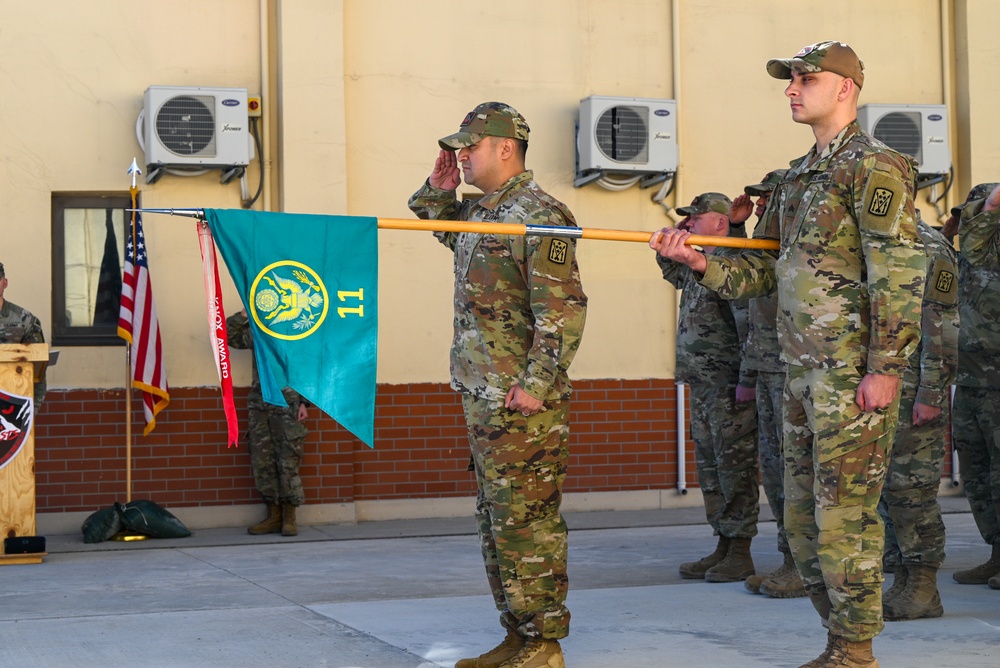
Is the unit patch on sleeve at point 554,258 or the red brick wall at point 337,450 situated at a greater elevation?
the unit patch on sleeve at point 554,258

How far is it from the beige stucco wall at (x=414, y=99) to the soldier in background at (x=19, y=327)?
669mm

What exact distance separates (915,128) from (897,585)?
5.69m

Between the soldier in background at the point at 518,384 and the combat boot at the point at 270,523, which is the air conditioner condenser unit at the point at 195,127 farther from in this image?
the soldier in background at the point at 518,384

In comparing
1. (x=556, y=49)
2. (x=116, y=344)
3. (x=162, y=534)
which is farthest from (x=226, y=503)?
(x=556, y=49)

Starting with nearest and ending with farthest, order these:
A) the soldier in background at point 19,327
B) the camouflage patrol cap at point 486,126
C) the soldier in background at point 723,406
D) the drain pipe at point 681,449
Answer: the camouflage patrol cap at point 486,126 → the soldier in background at point 723,406 → the soldier in background at point 19,327 → the drain pipe at point 681,449

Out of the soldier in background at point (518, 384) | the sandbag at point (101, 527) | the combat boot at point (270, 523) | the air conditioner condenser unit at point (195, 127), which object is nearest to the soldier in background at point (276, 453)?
the combat boot at point (270, 523)

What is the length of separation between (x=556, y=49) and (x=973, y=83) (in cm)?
353

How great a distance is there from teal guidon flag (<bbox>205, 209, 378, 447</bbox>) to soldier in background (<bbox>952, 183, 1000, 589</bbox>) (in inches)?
123

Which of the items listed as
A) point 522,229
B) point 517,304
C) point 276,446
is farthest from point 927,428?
point 276,446

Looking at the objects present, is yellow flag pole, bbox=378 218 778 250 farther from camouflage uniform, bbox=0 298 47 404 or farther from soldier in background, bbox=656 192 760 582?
camouflage uniform, bbox=0 298 47 404

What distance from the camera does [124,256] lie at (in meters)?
8.98

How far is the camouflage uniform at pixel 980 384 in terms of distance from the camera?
6332 mm

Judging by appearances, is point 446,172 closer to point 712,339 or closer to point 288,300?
point 288,300

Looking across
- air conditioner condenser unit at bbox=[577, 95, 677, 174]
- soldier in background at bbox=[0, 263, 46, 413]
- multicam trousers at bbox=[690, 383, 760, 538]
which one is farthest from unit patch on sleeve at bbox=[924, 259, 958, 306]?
soldier in background at bbox=[0, 263, 46, 413]
